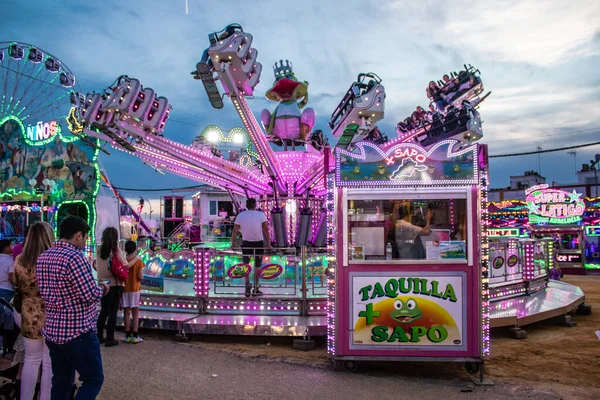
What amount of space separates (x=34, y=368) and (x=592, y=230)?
23011 millimetres

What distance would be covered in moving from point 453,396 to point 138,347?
14.8ft

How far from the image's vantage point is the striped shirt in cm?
359

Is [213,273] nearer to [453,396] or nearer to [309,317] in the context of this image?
[309,317]

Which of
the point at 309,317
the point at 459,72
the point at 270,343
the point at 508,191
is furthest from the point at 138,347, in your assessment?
the point at 508,191

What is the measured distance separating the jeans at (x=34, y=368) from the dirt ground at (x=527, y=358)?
3065 millimetres

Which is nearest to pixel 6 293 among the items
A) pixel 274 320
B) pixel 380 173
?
pixel 274 320

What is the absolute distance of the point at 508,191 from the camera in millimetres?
32219

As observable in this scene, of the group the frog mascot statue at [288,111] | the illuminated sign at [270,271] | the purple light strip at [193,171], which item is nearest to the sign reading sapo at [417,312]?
the illuminated sign at [270,271]

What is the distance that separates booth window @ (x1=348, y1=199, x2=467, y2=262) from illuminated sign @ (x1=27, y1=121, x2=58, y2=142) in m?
Answer: 22.4

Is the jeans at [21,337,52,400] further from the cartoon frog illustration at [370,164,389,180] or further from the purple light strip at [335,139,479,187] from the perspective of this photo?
the cartoon frog illustration at [370,164,389,180]

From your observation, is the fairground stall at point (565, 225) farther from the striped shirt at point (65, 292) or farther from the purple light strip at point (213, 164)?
the striped shirt at point (65, 292)

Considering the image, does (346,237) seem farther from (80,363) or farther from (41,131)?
(41,131)

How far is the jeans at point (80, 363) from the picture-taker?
11.9 feet

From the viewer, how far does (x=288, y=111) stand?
14.7m
